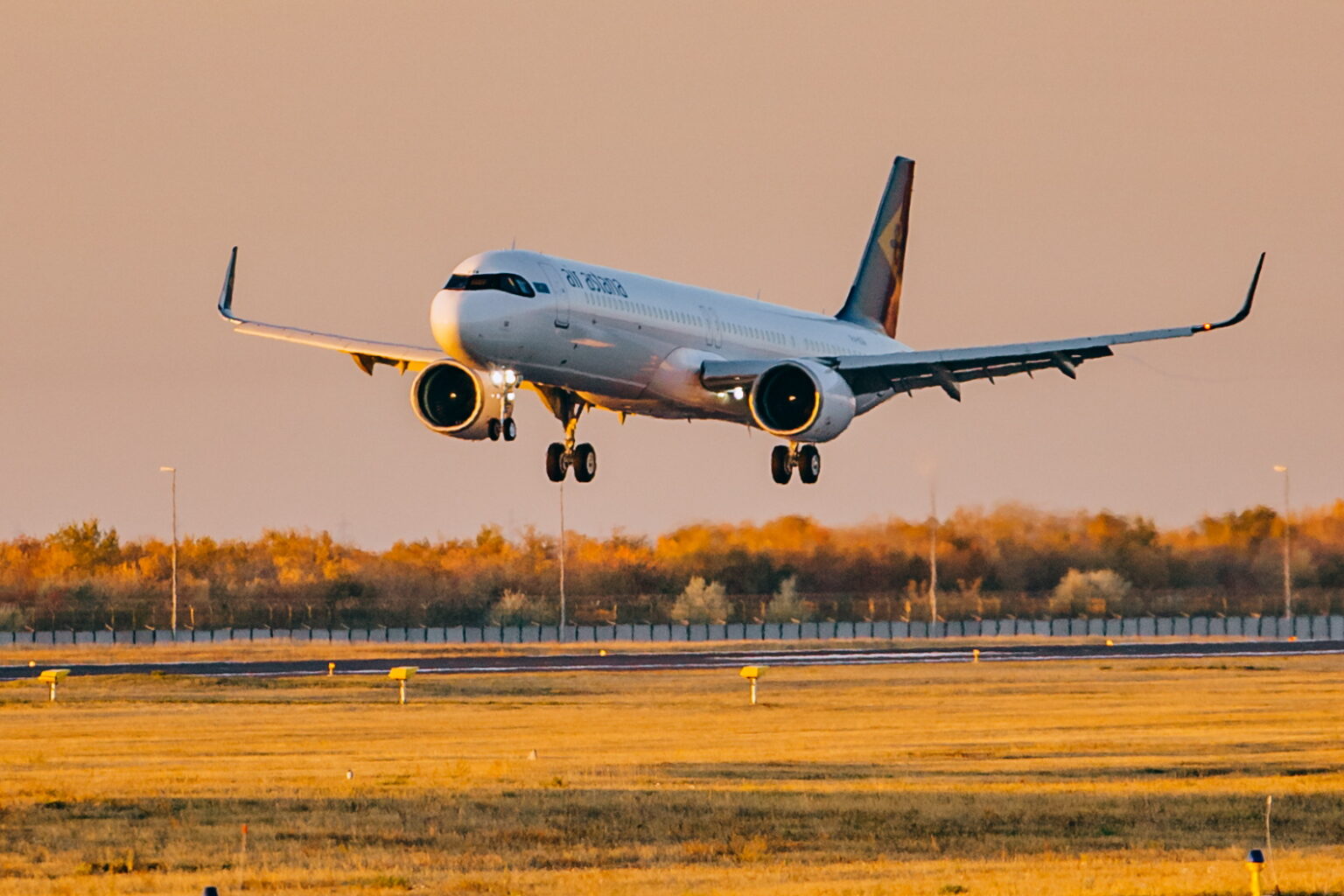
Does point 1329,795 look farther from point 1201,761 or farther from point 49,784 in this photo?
point 49,784

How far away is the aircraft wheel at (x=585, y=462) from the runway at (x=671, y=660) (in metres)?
22.7

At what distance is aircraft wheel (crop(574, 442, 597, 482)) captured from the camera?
187 ft

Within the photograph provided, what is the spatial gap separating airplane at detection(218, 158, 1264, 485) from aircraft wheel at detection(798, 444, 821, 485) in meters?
0.04

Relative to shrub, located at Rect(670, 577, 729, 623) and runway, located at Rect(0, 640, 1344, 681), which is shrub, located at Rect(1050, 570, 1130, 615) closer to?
runway, located at Rect(0, 640, 1344, 681)

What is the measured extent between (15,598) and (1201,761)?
341ft

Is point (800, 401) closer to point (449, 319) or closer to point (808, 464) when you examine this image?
point (808, 464)

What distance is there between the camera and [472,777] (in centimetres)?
4334

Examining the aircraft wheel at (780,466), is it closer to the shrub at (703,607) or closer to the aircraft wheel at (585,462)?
the aircraft wheel at (585,462)

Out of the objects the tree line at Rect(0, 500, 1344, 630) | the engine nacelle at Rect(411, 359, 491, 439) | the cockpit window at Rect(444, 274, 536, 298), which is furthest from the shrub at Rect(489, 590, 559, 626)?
the cockpit window at Rect(444, 274, 536, 298)

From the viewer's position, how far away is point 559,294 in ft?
162

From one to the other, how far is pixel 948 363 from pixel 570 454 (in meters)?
10.6

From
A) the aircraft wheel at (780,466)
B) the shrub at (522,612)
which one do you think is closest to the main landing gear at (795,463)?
the aircraft wheel at (780,466)

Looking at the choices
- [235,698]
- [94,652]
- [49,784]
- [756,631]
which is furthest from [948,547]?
[49,784]

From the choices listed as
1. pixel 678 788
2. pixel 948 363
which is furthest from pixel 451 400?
pixel 678 788
